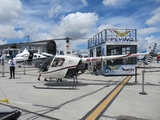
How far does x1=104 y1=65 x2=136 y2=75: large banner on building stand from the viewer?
1545 centimetres

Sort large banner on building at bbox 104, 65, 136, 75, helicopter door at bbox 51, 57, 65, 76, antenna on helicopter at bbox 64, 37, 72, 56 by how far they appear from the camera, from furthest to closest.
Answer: large banner on building at bbox 104, 65, 136, 75 → antenna on helicopter at bbox 64, 37, 72, 56 → helicopter door at bbox 51, 57, 65, 76

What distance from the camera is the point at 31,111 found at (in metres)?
5.20

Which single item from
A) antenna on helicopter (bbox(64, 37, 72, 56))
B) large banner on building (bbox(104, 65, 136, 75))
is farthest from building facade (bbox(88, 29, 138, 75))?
antenna on helicopter (bbox(64, 37, 72, 56))

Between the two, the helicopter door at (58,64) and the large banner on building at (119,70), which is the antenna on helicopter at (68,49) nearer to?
the helicopter door at (58,64)

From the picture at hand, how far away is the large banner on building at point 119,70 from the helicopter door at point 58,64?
21.6 feet

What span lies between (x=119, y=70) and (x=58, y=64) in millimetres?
7564

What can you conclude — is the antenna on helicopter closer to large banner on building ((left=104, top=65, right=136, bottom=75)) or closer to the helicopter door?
the helicopter door

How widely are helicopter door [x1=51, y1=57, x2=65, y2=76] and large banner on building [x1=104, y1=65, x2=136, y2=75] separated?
6.59 metres

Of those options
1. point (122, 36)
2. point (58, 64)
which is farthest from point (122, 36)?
point (58, 64)

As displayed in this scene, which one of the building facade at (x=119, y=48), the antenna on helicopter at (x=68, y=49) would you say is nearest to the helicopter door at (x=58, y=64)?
the antenna on helicopter at (x=68, y=49)

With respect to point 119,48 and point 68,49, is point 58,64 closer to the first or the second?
point 68,49

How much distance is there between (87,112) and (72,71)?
509 cm

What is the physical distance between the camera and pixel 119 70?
A: 15484 millimetres

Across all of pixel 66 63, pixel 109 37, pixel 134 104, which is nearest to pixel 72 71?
pixel 66 63
